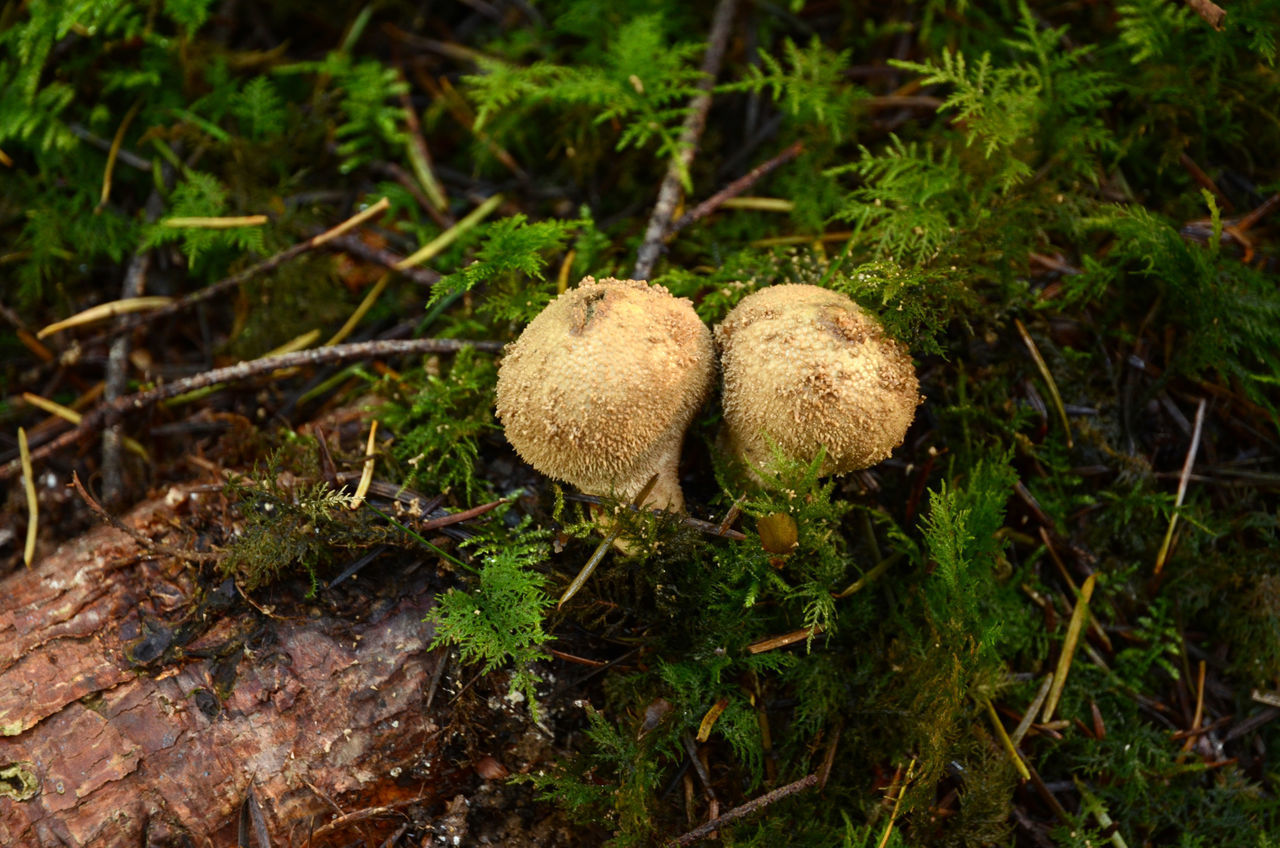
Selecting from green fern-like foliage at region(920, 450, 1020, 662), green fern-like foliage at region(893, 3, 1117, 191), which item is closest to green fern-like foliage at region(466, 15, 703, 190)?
green fern-like foliage at region(893, 3, 1117, 191)

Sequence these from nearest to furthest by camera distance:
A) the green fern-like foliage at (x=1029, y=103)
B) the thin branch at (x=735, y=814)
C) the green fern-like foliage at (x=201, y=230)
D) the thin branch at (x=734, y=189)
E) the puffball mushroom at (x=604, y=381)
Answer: the puffball mushroom at (x=604, y=381) → the thin branch at (x=735, y=814) → the green fern-like foliage at (x=1029, y=103) → the thin branch at (x=734, y=189) → the green fern-like foliage at (x=201, y=230)

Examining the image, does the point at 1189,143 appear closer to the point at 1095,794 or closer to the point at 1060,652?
the point at 1060,652

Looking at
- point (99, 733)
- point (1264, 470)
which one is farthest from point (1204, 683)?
point (99, 733)

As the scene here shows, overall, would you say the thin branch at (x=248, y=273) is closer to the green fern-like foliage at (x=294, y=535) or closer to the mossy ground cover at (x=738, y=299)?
the mossy ground cover at (x=738, y=299)

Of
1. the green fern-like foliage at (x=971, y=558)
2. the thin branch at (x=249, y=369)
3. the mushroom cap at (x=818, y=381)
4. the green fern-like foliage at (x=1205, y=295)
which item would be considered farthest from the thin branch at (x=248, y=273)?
the green fern-like foliage at (x=1205, y=295)

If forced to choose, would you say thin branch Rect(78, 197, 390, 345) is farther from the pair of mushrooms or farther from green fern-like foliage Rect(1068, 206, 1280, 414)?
green fern-like foliage Rect(1068, 206, 1280, 414)

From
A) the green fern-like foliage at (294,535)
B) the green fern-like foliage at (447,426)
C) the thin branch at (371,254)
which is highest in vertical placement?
the thin branch at (371,254)
